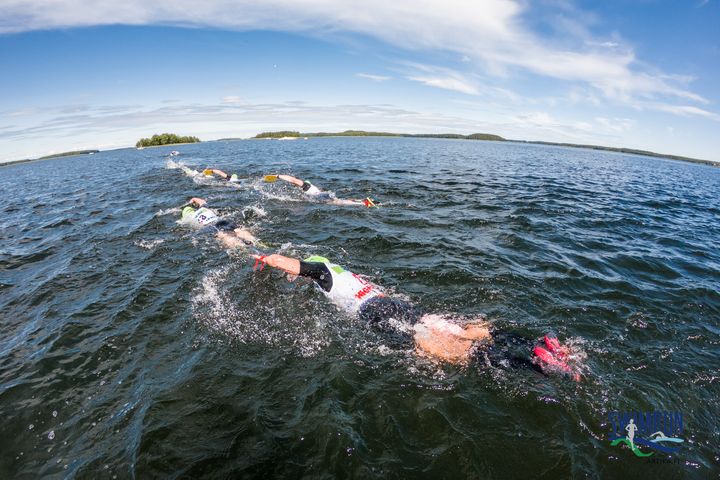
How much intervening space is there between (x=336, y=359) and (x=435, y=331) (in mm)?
2313

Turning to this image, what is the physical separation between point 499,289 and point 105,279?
12.3 metres

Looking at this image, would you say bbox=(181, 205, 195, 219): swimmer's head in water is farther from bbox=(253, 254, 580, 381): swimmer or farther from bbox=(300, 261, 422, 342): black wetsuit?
bbox=(300, 261, 422, 342): black wetsuit

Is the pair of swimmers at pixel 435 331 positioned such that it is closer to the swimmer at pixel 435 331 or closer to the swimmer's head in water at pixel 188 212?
the swimmer at pixel 435 331

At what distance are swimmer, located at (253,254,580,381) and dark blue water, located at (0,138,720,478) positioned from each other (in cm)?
30

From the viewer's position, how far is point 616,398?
559cm

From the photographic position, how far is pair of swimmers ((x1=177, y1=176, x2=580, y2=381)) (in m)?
6.20

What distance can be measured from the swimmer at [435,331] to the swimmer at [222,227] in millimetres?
4728

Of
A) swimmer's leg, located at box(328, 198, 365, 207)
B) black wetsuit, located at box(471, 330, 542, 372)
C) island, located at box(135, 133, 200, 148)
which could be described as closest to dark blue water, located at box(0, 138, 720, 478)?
black wetsuit, located at box(471, 330, 542, 372)

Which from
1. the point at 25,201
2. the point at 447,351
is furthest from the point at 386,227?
the point at 25,201

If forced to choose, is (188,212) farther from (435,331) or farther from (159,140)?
(159,140)

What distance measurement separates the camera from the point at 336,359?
6539 mm

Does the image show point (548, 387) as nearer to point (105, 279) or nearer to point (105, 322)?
point (105, 322)

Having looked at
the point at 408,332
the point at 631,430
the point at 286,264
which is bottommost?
the point at 631,430

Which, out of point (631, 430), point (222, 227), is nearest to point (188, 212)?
point (222, 227)
